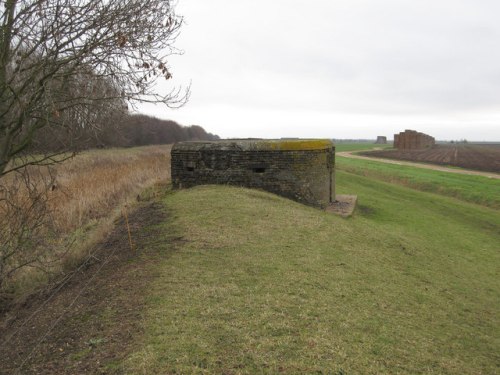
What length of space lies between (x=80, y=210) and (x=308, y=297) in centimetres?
840

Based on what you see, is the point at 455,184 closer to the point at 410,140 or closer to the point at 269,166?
the point at 269,166

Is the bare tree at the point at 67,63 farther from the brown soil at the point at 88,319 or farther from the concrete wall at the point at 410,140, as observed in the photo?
the concrete wall at the point at 410,140

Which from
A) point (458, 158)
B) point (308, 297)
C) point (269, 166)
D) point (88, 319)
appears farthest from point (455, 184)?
point (458, 158)

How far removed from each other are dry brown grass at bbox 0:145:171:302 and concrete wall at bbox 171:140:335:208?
231cm

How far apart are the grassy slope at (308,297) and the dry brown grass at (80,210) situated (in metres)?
1.77

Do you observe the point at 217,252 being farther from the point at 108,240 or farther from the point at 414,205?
the point at 414,205

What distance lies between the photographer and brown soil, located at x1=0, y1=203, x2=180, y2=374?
3713 millimetres

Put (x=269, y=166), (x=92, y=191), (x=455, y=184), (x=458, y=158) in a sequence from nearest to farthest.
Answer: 1. (x=269, y=166)
2. (x=92, y=191)
3. (x=455, y=184)
4. (x=458, y=158)

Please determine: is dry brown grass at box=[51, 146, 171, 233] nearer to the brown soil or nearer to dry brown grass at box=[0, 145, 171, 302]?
dry brown grass at box=[0, 145, 171, 302]

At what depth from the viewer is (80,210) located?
11484 millimetres

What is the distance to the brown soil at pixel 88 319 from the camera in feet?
12.2

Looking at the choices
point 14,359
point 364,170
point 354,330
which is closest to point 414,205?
point 354,330

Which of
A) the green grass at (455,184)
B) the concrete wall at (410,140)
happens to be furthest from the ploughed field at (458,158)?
the concrete wall at (410,140)

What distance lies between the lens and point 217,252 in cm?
652
